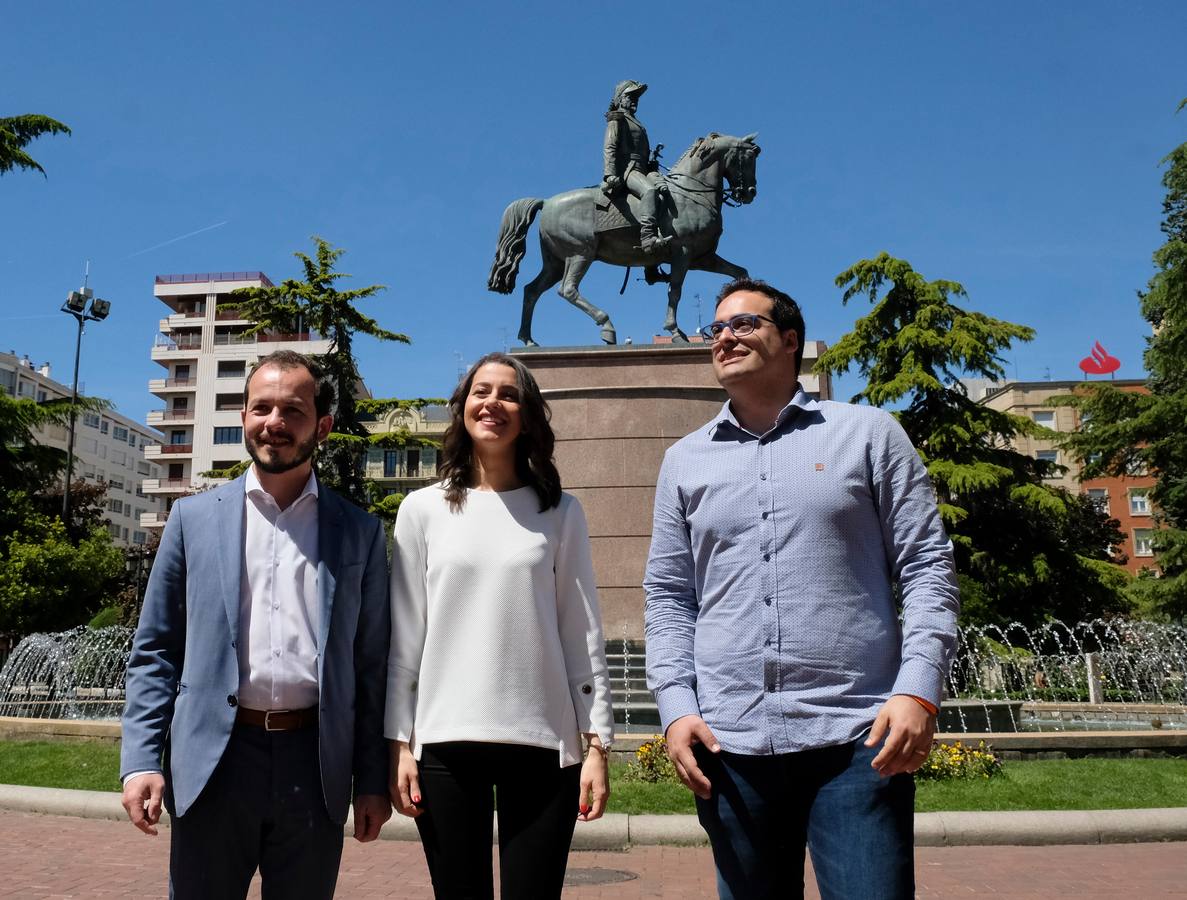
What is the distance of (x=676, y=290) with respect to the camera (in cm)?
1633

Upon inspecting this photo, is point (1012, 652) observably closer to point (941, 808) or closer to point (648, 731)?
point (648, 731)

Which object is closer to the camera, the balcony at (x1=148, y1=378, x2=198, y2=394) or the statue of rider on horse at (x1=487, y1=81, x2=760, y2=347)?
the statue of rider on horse at (x1=487, y1=81, x2=760, y2=347)

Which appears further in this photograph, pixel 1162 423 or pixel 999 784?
pixel 1162 423

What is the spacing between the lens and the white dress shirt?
3004 mm

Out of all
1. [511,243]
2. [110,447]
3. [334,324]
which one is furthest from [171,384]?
[511,243]

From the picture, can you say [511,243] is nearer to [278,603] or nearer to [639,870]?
[639,870]

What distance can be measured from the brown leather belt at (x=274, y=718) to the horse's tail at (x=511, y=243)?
14.4m

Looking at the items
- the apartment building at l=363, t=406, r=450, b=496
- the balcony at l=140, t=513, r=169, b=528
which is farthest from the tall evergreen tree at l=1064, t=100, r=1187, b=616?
the balcony at l=140, t=513, r=169, b=528

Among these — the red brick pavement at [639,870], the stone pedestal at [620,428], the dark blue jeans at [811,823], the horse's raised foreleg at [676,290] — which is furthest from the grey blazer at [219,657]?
the horse's raised foreleg at [676,290]

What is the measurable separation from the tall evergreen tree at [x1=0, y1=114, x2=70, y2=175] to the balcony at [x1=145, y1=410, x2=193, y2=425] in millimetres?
57949

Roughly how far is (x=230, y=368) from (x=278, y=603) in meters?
82.9

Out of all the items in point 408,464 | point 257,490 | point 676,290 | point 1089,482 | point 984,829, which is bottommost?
point 984,829

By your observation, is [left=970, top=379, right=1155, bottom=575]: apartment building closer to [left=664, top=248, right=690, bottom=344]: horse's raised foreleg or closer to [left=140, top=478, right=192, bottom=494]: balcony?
[left=664, top=248, right=690, bottom=344]: horse's raised foreleg

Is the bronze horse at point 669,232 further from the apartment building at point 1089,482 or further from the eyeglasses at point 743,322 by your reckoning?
the apartment building at point 1089,482
